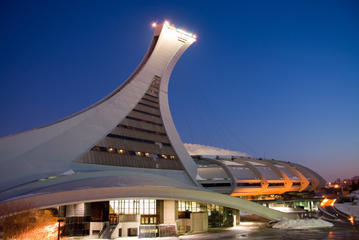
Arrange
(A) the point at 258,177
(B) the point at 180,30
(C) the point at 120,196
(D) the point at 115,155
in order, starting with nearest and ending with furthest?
(C) the point at 120,196 < (D) the point at 115,155 < (B) the point at 180,30 < (A) the point at 258,177

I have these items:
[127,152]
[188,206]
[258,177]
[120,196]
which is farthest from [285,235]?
[258,177]

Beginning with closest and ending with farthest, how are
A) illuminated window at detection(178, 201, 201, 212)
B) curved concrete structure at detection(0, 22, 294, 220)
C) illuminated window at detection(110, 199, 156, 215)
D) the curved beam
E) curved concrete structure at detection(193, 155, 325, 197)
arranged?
the curved beam < curved concrete structure at detection(0, 22, 294, 220) < illuminated window at detection(110, 199, 156, 215) < illuminated window at detection(178, 201, 201, 212) < curved concrete structure at detection(193, 155, 325, 197)

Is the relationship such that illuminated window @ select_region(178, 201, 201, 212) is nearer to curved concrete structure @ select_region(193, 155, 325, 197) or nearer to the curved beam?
the curved beam

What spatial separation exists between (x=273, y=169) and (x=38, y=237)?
129ft

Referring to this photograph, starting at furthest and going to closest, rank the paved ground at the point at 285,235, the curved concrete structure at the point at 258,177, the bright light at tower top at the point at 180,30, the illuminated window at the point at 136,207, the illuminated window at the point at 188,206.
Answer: the bright light at tower top at the point at 180,30
the curved concrete structure at the point at 258,177
the illuminated window at the point at 188,206
the illuminated window at the point at 136,207
the paved ground at the point at 285,235

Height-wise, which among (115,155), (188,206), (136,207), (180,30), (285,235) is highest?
(180,30)

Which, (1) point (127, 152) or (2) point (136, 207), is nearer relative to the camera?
→ (2) point (136, 207)

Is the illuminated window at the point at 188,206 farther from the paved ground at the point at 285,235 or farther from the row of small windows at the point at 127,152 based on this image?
the row of small windows at the point at 127,152

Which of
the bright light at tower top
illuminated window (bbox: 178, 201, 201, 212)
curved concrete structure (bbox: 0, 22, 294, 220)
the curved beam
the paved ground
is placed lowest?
the paved ground

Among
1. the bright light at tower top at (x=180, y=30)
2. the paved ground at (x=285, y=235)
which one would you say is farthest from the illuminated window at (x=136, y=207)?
the bright light at tower top at (x=180, y=30)

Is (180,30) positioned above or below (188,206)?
above

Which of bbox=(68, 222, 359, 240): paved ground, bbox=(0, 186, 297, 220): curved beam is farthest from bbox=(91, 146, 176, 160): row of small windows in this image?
bbox=(68, 222, 359, 240): paved ground

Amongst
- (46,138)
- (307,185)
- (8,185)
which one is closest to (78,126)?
(46,138)

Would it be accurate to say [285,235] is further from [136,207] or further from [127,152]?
[127,152]
